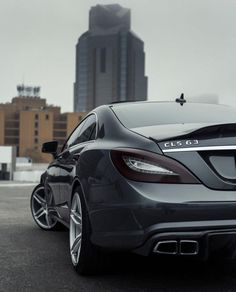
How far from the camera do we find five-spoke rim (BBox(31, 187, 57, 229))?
628 cm

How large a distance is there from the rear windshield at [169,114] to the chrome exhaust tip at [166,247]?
40.6 inches

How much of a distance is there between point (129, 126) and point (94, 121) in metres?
0.70

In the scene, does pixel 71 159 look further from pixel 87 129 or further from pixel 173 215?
pixel 173 215

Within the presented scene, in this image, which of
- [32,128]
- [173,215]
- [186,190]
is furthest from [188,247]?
[32,128]

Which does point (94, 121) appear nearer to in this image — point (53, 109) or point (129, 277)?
point (129, 277)

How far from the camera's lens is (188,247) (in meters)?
3.23

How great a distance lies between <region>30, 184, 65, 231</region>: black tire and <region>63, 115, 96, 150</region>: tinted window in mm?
1014

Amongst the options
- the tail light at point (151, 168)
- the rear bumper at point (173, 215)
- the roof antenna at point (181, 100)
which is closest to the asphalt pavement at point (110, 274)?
the rear bumper at point (173, 215)

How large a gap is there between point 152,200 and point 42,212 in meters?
3.51

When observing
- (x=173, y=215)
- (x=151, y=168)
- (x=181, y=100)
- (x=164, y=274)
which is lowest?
(x=164, y=274)

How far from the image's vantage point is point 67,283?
3.76 metres

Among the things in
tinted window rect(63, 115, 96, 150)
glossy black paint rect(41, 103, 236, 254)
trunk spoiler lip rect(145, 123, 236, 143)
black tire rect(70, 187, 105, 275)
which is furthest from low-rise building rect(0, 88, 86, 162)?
trunk spoiler lip rect(145, 123, 236, 143)

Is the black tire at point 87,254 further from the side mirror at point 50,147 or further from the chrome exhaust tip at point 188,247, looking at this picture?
the side mirror at point 50,147

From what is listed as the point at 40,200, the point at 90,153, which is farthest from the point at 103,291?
the point at 40,200
